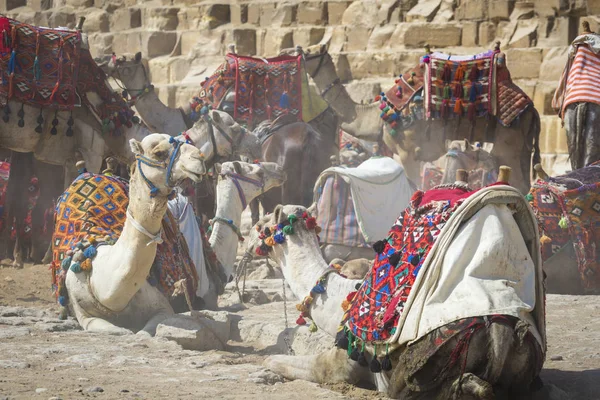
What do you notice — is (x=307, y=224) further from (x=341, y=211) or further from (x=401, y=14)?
(x=401, y=14)

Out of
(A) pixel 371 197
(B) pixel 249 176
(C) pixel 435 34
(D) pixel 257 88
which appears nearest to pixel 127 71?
(D) pixel 257 88

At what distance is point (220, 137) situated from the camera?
11969 mm

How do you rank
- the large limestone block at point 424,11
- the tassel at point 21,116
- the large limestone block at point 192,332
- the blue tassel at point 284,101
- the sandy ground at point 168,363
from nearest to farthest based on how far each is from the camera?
the sandy ground at point 168,363
the large limestone block at point 192,332
the tassel at point 21,116
the blue tassel at point 284,101
the large limestone block at point 424,11

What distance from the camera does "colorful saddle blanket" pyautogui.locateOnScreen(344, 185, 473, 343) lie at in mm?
5641

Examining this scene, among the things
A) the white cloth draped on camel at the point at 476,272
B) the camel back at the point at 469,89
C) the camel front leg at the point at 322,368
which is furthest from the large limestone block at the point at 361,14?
the white cloth draped on camel at the point at 476,272

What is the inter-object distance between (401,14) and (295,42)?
2136mm

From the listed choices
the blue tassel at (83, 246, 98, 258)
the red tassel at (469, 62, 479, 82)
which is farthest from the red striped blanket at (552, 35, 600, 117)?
the blue tassel at (83, 246, 98, 258)

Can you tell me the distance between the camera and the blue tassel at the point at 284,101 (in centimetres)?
1430

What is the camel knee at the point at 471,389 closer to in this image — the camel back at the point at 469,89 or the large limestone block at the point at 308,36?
the camel back at the point at 469,89

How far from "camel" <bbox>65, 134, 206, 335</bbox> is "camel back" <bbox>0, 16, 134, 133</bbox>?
4.78 meters

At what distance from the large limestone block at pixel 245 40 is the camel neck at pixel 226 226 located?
1220 centimetres

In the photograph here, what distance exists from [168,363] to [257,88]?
25.9ft

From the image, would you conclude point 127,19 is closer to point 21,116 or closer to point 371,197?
point 21,116

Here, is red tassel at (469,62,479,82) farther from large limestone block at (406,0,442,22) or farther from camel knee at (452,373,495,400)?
camel knee at (452,373,495,400)
